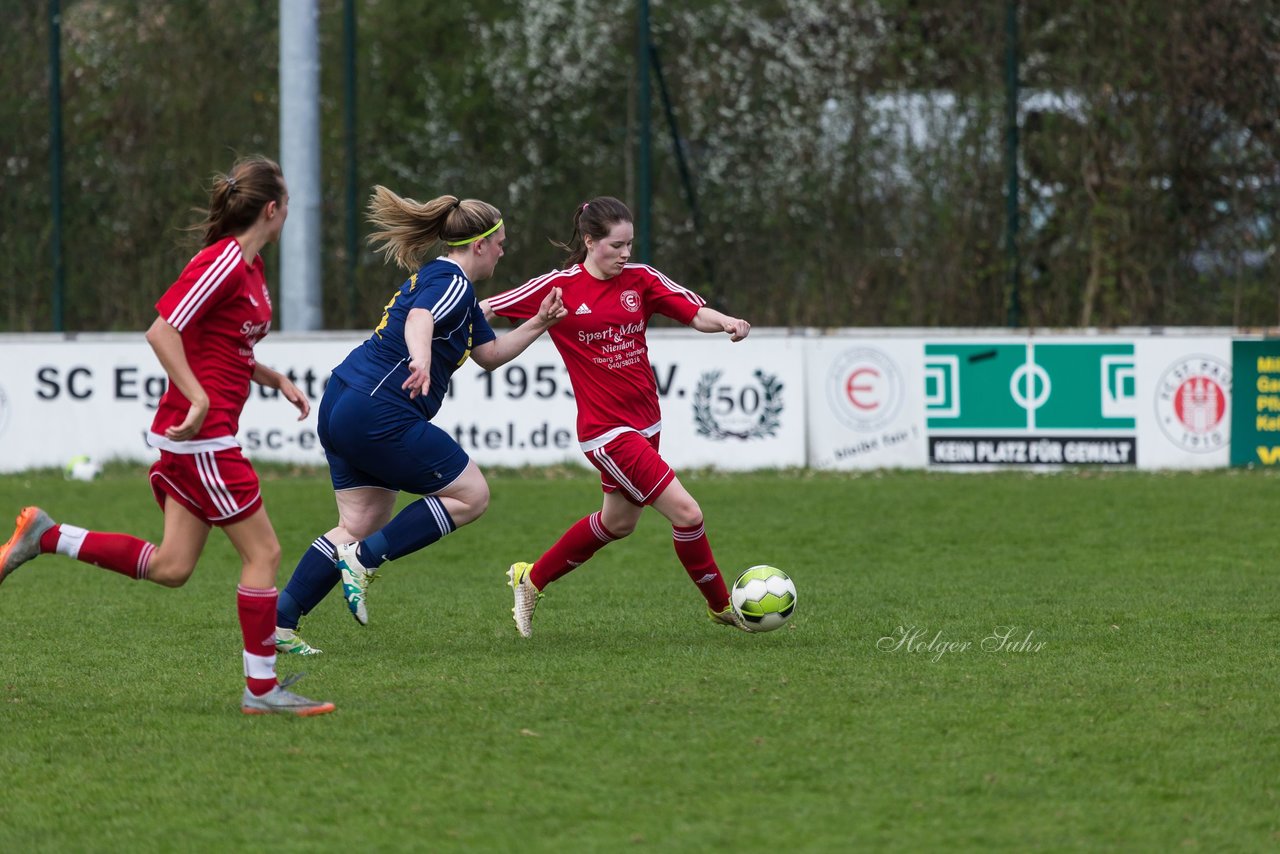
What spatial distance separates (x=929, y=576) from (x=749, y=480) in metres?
4.24

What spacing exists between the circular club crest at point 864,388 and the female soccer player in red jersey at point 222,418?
810cm

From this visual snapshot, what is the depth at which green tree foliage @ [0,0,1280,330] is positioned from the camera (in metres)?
14.9

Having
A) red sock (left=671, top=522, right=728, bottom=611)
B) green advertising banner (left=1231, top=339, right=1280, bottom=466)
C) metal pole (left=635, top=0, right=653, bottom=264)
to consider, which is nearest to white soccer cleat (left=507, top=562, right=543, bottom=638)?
red sock (left=671, top=522, right=728, bottom=611)

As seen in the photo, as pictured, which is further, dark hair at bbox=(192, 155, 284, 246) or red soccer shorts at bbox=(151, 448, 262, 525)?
dark hair at bbox=(192, 155, 284, 246)

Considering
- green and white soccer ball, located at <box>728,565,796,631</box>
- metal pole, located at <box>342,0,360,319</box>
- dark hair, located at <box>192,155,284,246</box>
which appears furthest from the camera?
metal pole, located at <box>342,0,360,319</box>

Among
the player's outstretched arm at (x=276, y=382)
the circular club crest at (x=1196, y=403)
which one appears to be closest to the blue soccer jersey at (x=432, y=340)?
the player's outstretched arm at (x=276, y=382)

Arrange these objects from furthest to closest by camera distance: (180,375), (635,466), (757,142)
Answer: (757,142) < (635,466) < (180,375)

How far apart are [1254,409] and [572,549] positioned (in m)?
7.60

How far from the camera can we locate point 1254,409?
40.9 ft

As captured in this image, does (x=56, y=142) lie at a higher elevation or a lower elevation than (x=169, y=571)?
higher

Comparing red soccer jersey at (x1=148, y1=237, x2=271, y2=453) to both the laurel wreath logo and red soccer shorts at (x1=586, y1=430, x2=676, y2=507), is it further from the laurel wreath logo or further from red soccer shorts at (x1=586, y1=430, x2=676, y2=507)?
the laurel wreath logo

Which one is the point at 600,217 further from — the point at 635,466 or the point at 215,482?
the point at 215,482

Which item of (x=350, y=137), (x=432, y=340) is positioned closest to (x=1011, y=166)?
(x=350, y=137)

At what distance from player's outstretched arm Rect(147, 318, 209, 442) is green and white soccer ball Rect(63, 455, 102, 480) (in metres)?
8.68
